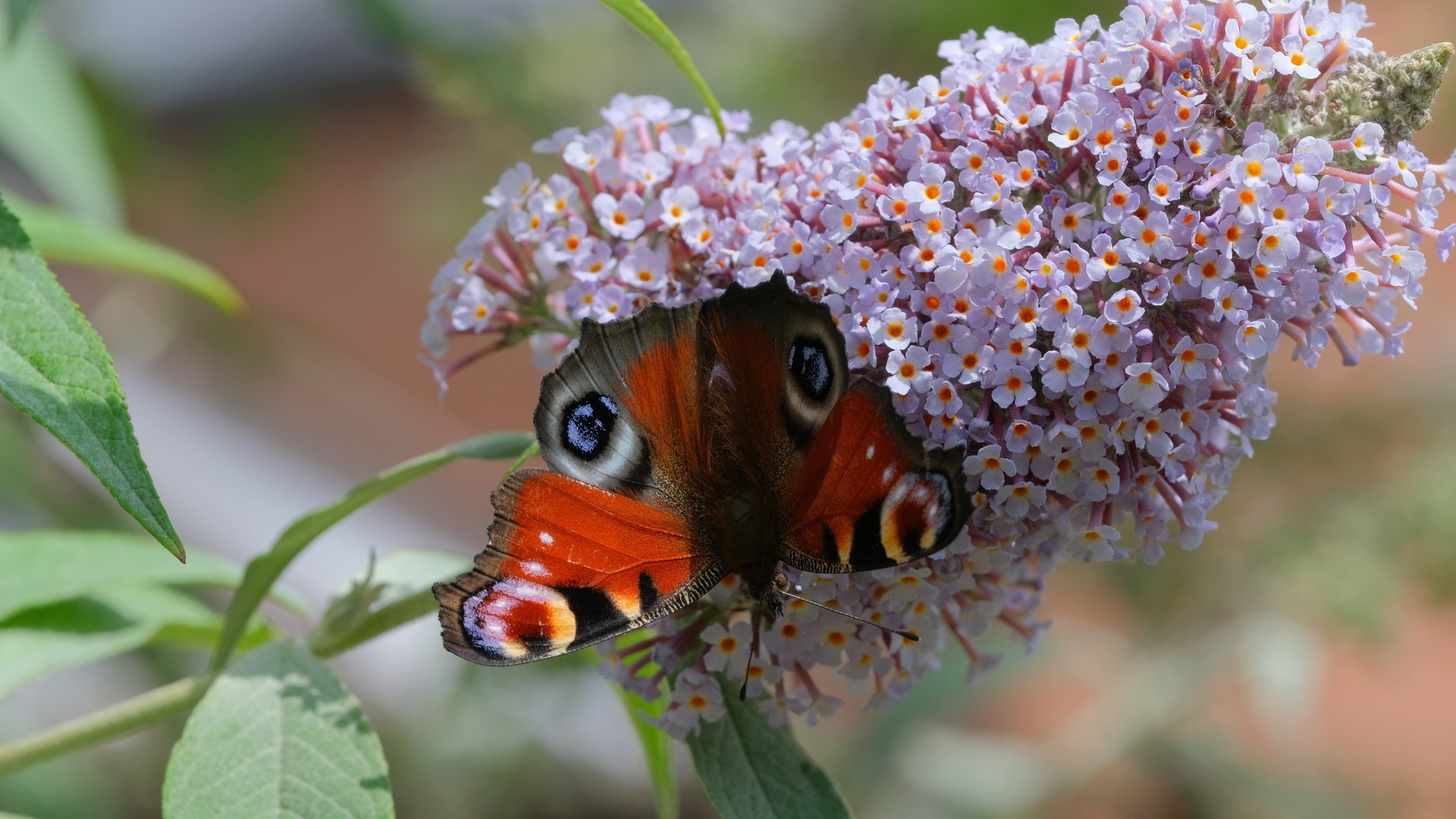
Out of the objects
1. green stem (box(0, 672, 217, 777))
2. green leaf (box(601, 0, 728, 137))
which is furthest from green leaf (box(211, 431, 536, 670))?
green leaf (box(601, 0, 728, 137))

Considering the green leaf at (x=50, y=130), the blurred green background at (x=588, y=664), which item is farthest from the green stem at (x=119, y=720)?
the blurred green background at (x=588, y=664)

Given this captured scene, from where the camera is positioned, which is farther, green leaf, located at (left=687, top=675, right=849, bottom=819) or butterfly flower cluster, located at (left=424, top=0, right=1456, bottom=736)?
green leaf, located at (left=687, top=675, right=849, bottom=819)

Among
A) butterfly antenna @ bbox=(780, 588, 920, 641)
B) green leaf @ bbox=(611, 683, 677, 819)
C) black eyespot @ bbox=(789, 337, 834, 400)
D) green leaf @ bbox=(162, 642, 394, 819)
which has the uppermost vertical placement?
black eyespot @ bbox=(789, 337, 834, 400)

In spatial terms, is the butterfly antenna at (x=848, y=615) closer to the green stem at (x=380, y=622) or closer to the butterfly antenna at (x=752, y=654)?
the butterfly antenna at (x=752, y=654)

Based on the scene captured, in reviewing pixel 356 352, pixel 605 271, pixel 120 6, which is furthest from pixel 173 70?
pixel 605 271

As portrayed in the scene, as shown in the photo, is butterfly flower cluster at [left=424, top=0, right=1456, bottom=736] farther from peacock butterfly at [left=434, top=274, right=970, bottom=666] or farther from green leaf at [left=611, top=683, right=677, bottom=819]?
green leaf at [left=611, top=683, right=677, bottom=819]

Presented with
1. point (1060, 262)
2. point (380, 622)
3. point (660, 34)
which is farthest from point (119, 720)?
point (1060, 262)
